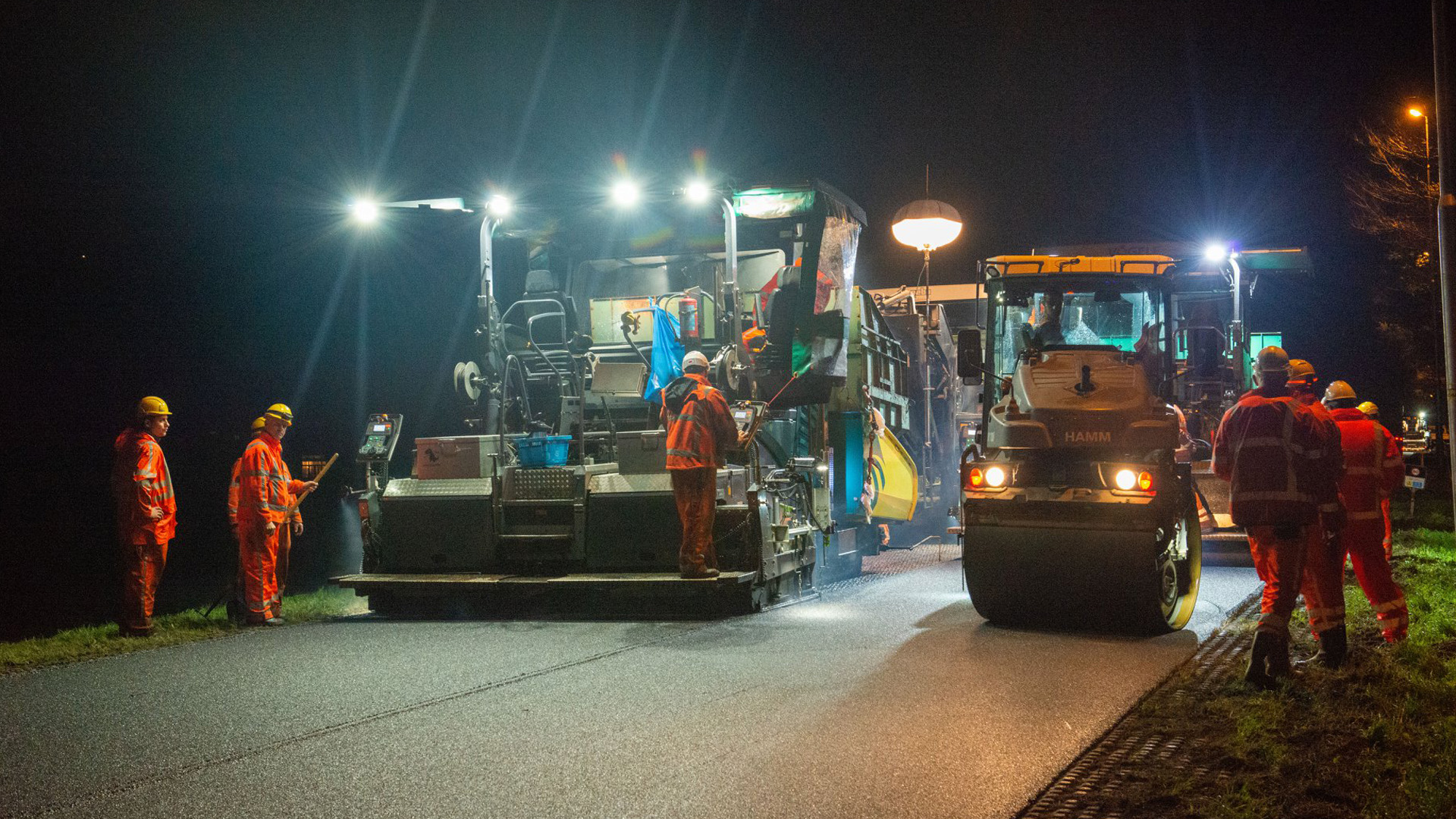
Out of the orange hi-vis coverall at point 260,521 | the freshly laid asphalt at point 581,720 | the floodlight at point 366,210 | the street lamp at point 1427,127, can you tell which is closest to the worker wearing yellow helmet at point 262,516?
the orange hi-vis coverall at point 260,521

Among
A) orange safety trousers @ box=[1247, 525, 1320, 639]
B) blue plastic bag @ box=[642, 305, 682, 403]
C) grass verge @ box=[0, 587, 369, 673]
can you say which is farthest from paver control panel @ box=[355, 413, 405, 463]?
orange safety trousers @ box=[1247, 525, 1320, 639]

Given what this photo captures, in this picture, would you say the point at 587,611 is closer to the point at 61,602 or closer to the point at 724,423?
the point at 724,423

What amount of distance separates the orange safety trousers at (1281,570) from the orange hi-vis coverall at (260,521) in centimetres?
726

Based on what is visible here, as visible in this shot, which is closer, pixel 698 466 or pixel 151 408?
pixel 698 466

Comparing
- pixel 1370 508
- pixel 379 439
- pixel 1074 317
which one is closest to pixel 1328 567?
pixel 1370 508

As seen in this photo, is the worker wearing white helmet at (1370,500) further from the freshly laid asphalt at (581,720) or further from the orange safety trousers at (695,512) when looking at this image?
the orange safety trousers at (695,512)

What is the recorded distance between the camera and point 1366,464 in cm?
820

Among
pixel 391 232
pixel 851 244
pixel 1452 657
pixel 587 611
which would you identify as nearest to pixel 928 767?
pixel 1452 657

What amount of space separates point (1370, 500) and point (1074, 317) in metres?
2.50

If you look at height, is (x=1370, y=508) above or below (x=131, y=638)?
above

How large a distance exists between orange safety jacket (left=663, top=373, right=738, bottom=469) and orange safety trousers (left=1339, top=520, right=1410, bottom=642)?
422 centimetres

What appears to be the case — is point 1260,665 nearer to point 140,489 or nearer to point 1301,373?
point 1301,373

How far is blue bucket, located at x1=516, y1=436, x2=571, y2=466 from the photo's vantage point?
1003 centimetres

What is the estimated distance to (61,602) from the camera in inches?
685
